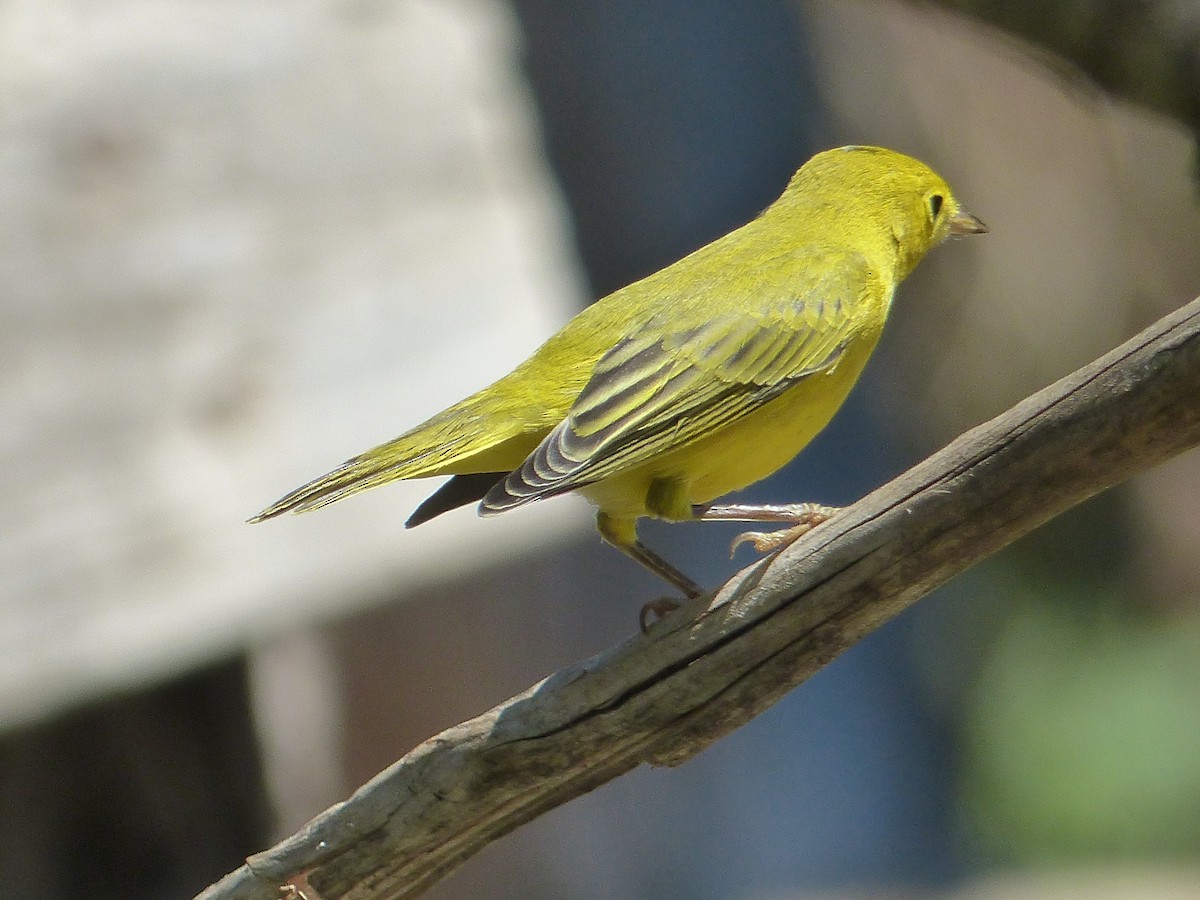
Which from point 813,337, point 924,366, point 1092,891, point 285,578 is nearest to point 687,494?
point 813,337

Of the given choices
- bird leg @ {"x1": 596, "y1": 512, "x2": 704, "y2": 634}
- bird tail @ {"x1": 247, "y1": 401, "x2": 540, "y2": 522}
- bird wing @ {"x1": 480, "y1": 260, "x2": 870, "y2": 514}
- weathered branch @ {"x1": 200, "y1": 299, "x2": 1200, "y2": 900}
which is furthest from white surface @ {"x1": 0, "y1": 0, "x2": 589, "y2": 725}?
weathered branch @ {"x1": 200, "y1": 299, "x2": 1200, "y2": 900}

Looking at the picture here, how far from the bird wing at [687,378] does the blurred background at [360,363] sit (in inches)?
45.5

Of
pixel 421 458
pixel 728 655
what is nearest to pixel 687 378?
pixel 421 458

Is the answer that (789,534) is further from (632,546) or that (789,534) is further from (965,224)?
(965,224)

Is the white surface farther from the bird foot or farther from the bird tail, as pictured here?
the bird foot

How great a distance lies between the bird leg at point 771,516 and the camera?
10.6 feet

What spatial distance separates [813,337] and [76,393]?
2.67m

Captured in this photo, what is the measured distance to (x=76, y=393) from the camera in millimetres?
4953

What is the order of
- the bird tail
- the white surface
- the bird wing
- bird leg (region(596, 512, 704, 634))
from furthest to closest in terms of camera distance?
1. the white surface
2. bird leg (region(596, 512, 704, 634))
3. the bird tail
4. the bird wing

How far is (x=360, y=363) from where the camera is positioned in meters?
4.94

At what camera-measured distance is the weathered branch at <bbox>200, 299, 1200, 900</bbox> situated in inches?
97.7

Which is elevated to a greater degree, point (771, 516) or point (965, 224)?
point (965, 224)

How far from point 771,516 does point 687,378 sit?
380 mm

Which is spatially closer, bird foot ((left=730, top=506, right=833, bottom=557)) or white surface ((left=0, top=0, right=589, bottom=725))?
bird foot ((left=730, top=506, right=833, bottom=557))
